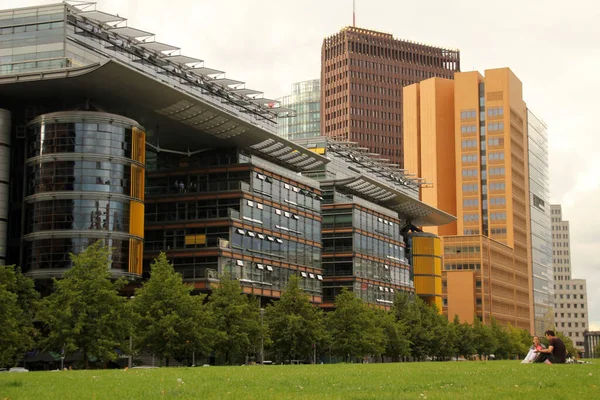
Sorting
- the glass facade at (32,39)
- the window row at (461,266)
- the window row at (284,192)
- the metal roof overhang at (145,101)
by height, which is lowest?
the window row at (461,266)

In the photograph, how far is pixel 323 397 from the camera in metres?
19.0

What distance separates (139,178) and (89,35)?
15305mm

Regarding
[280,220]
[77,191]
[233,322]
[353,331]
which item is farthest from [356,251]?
[233,322]

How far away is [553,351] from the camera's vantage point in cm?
3553

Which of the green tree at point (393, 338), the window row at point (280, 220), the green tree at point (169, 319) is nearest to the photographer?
the green tree at point (169, 319)

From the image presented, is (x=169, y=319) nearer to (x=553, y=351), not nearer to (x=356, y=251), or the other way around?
(x=553, y=351)

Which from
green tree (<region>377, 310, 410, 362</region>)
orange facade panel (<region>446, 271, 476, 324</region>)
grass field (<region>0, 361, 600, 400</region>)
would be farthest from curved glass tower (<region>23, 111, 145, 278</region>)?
orange facade panel (<region>446, 271, 476, 324</region>)

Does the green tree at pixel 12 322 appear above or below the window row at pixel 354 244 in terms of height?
below

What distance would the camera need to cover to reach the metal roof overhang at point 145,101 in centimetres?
7506

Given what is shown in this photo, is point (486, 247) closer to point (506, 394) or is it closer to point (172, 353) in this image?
point (172, 353)

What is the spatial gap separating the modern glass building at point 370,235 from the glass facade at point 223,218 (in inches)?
605

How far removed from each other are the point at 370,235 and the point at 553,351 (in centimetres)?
8442

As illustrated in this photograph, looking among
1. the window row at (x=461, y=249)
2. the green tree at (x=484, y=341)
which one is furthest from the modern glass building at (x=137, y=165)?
the window row at (x=461, y=249)

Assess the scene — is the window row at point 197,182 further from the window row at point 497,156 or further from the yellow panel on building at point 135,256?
the window row at point 497,156
